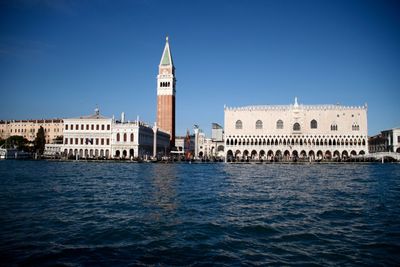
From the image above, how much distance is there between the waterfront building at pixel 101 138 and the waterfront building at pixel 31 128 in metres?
25.3

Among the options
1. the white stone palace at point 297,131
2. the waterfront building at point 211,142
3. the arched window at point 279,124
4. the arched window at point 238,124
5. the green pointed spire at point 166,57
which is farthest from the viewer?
the waterfront building at point 211,142

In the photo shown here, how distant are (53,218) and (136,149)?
59403 mm

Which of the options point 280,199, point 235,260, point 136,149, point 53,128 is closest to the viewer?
point 235,260

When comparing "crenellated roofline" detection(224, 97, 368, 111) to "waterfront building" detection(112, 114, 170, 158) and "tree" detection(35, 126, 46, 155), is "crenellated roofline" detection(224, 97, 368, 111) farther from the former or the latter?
"tree" detection(35, 126, 46, 155)

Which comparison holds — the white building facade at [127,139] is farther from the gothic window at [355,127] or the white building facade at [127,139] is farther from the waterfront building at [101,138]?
the gothic window at [355,127]

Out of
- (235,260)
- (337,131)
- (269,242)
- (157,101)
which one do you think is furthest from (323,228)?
(157,101)

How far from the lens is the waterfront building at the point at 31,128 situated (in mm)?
96188

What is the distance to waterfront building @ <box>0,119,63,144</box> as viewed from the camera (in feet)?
316

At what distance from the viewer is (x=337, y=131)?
7212cm

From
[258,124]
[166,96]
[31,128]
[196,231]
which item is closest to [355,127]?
[258,124]

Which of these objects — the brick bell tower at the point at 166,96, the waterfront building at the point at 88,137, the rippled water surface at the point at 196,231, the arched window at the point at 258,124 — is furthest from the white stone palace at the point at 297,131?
the rippled water surface at the point at 196,231

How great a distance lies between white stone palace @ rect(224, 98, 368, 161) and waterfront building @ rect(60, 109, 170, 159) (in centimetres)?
1876

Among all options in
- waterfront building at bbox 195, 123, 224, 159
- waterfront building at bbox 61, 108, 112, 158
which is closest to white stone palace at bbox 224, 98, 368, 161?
waterfront building at bbox 61, 108, 112, 158

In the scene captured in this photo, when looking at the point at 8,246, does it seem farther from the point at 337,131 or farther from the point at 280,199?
the point at 337,131
